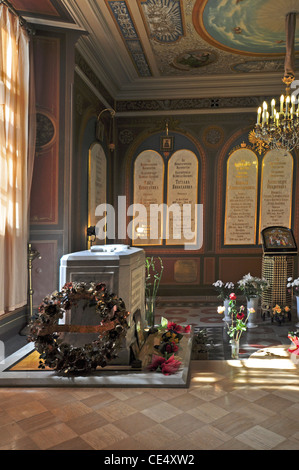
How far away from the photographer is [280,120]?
178 inches

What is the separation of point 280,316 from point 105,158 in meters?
3.75

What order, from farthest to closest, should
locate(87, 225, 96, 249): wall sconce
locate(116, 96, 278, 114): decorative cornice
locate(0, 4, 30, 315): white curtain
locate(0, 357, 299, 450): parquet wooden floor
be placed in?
locate(116, 96, 278, 114): decorative cornice
locate(87, 225, 96, 249): wall sconce
locate(0, 4, 30, 315): white curtain
locate(0, 357, 299, 450): parquet wooden floor

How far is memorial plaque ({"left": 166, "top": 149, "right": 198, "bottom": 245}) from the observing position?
7086 mm

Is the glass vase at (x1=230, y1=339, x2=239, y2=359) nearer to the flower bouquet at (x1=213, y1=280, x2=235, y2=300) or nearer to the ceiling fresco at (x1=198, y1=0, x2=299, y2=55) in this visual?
the flower bouquet at (x1=213, y1=280, x2=235, y2=300)

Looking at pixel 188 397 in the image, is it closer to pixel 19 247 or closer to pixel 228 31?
pixel 19 247

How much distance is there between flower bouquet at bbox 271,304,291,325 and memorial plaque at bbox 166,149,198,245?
7.42 ft

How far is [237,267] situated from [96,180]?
3166mm

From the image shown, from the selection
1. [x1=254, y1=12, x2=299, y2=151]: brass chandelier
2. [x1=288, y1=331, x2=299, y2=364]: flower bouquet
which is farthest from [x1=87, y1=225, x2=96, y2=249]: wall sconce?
[x1=288, y1=331, x2=299, y2=364]: flower bouquet

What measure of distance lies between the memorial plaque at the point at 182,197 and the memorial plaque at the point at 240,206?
0.62 meters

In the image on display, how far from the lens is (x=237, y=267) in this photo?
7.05 meters

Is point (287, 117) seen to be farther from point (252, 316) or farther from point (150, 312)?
point (150, 312)

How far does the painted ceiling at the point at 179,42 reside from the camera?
14.4ft

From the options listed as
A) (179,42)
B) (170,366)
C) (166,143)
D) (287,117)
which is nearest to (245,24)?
(179,42)
